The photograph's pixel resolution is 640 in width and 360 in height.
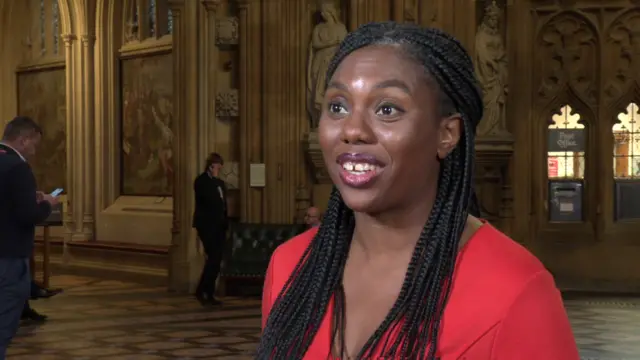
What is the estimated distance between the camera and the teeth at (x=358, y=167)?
1.54 meters

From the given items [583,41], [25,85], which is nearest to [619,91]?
[583,41]

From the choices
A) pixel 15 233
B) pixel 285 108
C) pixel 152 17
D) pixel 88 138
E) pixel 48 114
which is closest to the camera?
pixel 15 233

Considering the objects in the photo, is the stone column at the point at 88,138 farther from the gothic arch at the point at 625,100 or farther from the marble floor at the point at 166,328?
the gothic arch at the point at 625,100

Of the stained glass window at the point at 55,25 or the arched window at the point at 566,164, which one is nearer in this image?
the arched window at the point at 566,164

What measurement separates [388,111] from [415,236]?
0.19 m

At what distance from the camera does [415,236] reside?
1.60 meters

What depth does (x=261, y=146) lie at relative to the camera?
11.4 metres

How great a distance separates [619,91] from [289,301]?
10.1 meters

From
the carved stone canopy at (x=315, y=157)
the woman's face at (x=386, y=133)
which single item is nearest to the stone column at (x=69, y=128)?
the carved stone canopy at (x=315, y=157)

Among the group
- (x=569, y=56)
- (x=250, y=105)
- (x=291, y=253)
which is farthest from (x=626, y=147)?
(x=291, y=253)

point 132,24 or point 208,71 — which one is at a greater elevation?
point 132,24

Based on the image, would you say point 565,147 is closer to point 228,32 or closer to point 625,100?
point 625,100

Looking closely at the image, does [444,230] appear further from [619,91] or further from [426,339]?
[619,91]

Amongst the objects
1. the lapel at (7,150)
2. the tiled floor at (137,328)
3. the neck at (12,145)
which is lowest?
the tiled floor at (137,328)
